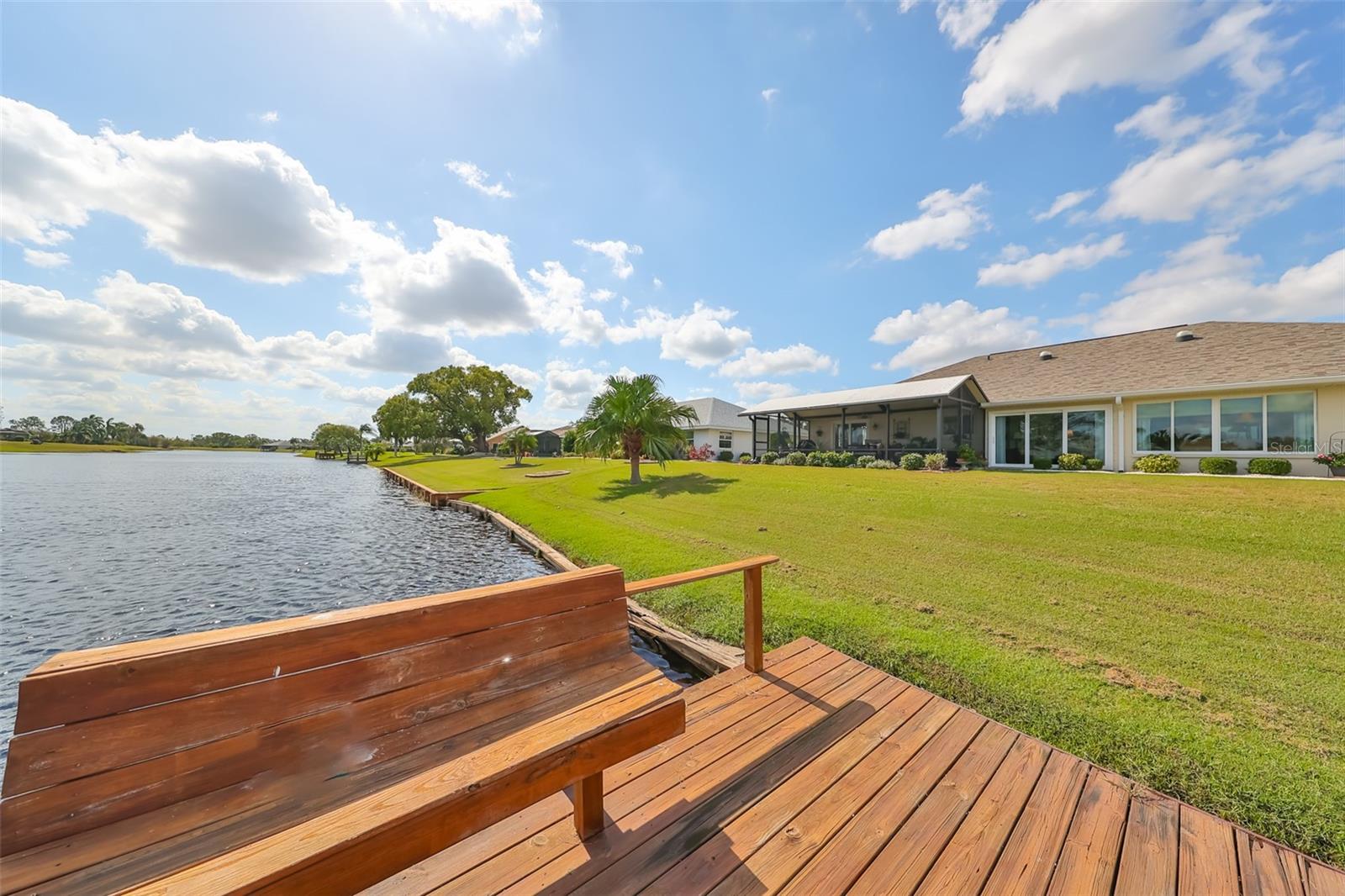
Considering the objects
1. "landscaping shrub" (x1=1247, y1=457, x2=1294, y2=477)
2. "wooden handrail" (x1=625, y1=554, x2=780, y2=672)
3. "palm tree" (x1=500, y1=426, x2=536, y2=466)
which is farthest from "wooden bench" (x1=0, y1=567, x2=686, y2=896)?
"palm tree" (x1=500, y1=426, x2=536, y2=466)

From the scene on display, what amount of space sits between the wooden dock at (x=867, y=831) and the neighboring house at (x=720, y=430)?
2792cm

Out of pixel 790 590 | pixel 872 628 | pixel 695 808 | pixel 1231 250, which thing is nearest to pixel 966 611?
pixel 872 628

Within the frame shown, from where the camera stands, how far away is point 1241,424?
1331 centimetres

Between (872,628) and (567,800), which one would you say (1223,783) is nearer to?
(872,628)

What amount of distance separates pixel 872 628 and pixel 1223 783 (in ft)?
7.55

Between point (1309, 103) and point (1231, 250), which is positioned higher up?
point (1309, 103)

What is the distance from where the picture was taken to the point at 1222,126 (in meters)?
9.74

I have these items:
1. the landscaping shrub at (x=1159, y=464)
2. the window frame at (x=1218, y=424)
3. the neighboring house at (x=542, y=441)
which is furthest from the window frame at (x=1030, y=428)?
the neighboring house at (x=542, y=441)

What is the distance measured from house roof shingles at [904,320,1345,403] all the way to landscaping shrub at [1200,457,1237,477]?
7.13 feet

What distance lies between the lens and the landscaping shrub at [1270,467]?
1182 cm

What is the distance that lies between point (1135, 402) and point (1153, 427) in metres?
0.93

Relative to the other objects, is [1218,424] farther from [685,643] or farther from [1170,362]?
[685,643]

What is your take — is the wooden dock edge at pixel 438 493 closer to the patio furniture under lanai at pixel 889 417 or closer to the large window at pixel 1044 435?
the patio furniture under lanai at pixel 889 417

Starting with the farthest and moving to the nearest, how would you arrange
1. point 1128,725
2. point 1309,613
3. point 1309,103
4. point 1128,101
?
point 1128,101, point 1309,103, point 1309,613, point 1128,725
